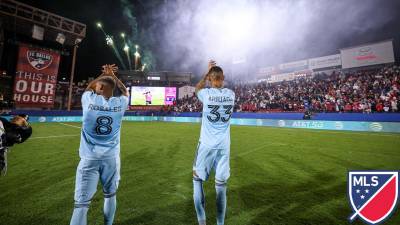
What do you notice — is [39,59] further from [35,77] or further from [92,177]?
[92,177]

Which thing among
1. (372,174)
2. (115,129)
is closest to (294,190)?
(372,174)

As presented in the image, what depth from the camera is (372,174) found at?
2.47 meters

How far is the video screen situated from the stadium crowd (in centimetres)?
1790

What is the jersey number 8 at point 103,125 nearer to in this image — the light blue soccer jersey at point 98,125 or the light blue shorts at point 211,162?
the light blue soccer jersey at point 98,125

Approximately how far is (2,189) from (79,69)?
4436 centimetres

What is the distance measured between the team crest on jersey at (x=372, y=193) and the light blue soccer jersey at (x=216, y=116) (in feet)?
5.22

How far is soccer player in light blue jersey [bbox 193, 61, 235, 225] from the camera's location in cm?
290

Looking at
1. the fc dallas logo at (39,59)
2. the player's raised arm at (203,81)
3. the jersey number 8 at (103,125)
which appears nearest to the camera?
the jersey number 8 at (103,125)

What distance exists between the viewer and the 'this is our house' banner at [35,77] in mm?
19984

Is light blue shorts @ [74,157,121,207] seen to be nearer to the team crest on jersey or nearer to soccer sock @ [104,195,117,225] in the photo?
soccer sock @ [104,195,117,225]

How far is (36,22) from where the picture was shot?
2122 centimetres

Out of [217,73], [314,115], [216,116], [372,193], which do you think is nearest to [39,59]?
[217,73]

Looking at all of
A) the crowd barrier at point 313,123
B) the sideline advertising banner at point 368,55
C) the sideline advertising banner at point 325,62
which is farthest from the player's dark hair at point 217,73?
the sideline advertising banner at point 325,62

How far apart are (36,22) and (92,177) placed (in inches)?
1024
